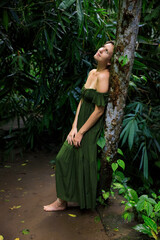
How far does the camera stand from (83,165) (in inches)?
82.3

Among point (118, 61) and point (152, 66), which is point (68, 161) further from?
point (152, 66)

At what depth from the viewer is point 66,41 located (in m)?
2.79

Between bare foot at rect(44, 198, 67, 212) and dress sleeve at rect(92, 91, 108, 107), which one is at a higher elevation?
dress sleeve at rect(92, 91, 108, 107)

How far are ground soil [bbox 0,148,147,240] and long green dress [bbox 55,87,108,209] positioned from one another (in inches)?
6.0

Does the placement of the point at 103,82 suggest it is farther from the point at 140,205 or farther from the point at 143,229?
the point at 143,229

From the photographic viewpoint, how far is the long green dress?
2.08m

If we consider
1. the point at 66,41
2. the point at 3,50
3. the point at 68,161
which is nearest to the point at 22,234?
the point at 68,161

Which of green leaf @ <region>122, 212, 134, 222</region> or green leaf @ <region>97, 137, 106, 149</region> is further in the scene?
green leaf @ <region>97, 137, 106, 149</region>

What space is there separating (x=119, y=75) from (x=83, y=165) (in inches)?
31.5

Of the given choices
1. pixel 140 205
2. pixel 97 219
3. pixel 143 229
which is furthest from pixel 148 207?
pixel 97 219

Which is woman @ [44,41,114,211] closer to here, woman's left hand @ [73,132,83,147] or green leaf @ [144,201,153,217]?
woman's left hand @ [73,132,83,147]

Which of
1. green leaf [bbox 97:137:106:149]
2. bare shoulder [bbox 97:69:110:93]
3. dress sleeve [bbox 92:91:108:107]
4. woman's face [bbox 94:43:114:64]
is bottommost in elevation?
green leaf [bbox 97:137:106:149]

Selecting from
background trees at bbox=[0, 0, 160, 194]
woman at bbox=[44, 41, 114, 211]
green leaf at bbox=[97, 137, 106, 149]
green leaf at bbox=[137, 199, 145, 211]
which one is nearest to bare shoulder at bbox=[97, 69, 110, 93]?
woman at bbox=[44, 41, 114, 211]

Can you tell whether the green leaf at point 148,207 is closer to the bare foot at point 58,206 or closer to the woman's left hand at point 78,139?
the woman's left hand at point 78,139
